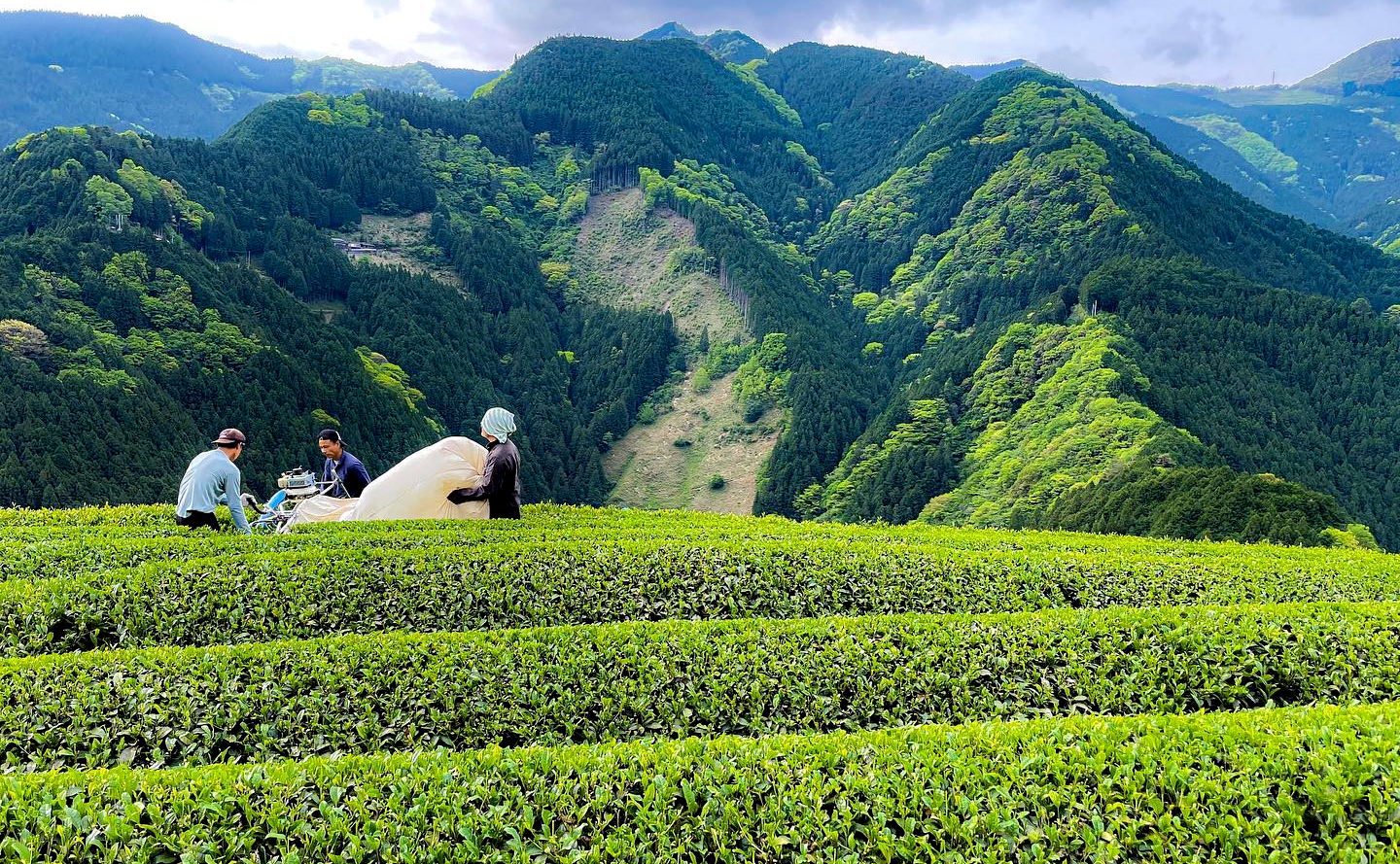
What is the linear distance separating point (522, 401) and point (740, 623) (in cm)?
8199

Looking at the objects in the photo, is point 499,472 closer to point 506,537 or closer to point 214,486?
point 506,537

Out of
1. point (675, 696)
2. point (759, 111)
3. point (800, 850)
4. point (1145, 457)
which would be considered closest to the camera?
point (800, 850)

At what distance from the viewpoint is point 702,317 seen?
98812mm

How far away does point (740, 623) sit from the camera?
27.0 ft

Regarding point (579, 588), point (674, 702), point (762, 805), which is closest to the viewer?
point (762, 805)

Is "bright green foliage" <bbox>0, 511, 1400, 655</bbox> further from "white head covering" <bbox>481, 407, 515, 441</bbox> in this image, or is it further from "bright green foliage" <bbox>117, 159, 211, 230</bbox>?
"bright green foliage" <bbox>117, 159, 211, 230</bbox>

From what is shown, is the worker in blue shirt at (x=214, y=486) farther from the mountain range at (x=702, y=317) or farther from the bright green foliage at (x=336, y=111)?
the bright green foliage at (x=336, y=111)

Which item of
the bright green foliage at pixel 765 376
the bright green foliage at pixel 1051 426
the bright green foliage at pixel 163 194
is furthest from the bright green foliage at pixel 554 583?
the bright green foliage at pixel 163 194

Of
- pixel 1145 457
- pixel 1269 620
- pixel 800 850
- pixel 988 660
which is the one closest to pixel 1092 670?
pixel 988 660

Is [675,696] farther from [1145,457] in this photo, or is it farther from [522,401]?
[522,401]

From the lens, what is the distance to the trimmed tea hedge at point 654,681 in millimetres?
6383

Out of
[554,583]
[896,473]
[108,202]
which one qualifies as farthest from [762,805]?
[108,202]

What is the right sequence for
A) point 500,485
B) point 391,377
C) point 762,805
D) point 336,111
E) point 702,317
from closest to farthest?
point 762,805 < point 500,485 < point 391,377 < point 702,317 < point 336,111

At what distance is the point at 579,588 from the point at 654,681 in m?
3.60
